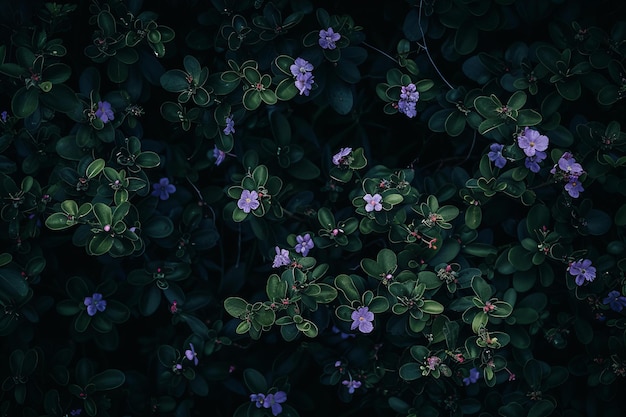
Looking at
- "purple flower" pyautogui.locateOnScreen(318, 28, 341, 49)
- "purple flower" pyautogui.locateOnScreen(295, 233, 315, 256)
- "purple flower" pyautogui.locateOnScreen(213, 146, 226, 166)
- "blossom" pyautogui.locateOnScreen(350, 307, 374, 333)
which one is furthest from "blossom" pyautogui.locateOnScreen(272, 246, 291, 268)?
"purple flower" pyautogui.locateOnScreen(318, 28, 341, 49)

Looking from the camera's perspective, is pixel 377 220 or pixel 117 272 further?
pixel 117 272

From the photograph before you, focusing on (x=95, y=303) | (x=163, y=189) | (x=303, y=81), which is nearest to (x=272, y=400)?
(x=95, y=303)

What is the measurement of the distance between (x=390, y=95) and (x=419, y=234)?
43cm

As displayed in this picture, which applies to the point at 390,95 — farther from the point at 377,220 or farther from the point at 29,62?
the point at 29,62

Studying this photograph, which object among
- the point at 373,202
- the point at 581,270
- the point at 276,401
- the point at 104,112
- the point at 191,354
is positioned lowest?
the point at 276,401

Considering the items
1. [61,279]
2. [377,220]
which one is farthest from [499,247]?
[61,279]

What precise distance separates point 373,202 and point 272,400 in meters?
0.67

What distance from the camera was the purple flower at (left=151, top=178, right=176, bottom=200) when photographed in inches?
85.2

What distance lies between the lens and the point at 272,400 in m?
2.09

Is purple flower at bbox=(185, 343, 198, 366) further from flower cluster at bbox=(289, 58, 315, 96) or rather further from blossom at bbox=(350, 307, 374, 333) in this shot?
flower cluster at bbox=(289, 58, 315, 96)

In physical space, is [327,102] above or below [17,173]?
above

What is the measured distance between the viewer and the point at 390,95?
2107mm

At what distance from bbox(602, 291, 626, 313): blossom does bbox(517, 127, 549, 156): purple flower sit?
Answer: 0.48 metres

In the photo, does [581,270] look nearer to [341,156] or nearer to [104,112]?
[341,156]
